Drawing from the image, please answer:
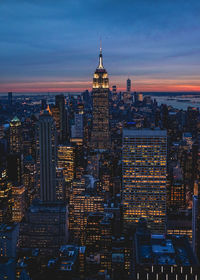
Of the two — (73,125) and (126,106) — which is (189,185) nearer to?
(73,125)

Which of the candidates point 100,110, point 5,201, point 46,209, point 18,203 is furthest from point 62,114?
point 46,209

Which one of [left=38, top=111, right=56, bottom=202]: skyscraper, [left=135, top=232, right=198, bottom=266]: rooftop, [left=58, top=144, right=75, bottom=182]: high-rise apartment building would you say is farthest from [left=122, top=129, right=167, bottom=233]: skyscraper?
[left=58, top=144, right=75, bottom=182]: high-rise apartment building

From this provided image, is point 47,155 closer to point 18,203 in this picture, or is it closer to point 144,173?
point 18,203

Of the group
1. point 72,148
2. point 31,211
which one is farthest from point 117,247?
point 72,148

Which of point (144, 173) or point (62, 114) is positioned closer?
point (144, 173)

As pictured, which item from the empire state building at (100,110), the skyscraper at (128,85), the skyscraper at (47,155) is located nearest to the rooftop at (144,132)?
the skyscraper at (47,155)
